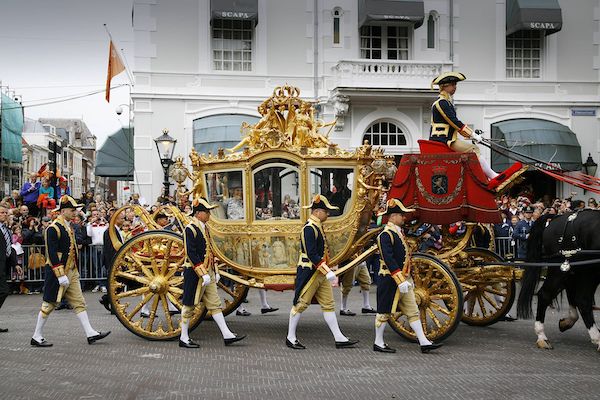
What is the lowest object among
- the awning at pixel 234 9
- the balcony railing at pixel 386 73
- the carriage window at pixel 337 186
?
the carriage window at pixel 337 186

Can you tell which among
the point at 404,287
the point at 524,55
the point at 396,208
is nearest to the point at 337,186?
the point at 396,208

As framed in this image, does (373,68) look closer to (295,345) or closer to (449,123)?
(449,123)

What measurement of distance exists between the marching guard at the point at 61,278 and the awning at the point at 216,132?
10.7 metres

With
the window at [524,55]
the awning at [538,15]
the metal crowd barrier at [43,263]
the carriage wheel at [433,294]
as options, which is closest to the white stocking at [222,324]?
the carriage wheel at [433,294]

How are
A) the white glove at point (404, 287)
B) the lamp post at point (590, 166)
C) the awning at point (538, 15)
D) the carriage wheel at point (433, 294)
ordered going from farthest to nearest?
the lamp post at point (590, 166)
the awning at point (538, 15)
the carriage wheel at point (433, 294)
the white glove at point (404, 287)

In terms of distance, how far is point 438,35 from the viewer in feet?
73.0

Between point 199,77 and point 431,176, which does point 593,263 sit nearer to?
point 431,176

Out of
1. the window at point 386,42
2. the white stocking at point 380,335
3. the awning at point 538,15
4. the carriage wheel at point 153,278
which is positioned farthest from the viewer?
the window at point 386,42

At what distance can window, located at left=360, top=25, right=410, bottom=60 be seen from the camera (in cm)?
2236

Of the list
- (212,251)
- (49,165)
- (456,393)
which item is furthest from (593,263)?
(49,165)

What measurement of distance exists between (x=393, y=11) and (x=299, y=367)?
48.1 feet

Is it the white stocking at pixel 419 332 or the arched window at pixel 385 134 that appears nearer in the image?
the white stocking at pixel 419 332

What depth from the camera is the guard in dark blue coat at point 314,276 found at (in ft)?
30.9

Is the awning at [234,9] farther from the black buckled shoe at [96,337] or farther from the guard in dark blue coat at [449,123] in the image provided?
the black buckled shoe at [96,337]
